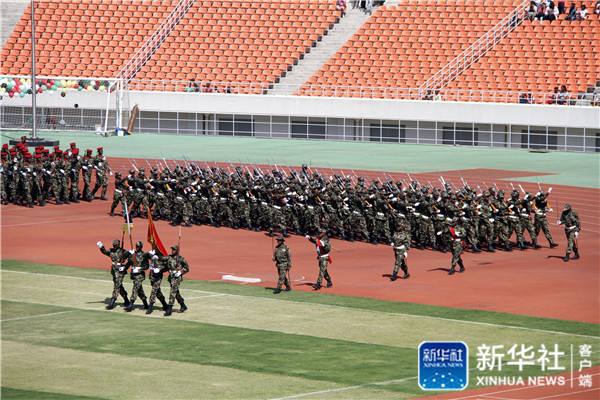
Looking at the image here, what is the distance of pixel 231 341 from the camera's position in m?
28.0

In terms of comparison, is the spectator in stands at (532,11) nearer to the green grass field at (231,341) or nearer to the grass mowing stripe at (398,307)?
the grass mowing stripe at (398,307)

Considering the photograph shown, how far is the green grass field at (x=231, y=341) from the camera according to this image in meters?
24.3

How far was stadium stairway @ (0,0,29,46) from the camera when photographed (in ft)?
260

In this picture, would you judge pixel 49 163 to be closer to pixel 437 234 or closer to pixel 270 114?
pixel 437 234

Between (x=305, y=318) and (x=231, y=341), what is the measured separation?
269 cm

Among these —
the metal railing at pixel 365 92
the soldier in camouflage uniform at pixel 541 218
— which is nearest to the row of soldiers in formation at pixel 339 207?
the soldier in camouflage uniform at pixel 541 218

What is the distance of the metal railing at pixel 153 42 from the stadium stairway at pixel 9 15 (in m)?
9.37

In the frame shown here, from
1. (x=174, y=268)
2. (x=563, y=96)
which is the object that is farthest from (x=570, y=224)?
(x=563, y=96)

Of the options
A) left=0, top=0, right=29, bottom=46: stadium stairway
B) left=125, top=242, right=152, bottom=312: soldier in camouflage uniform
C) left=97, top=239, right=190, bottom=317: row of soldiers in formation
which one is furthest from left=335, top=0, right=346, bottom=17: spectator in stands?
left=125, top=242, right=152, bottom=312: soldier in camouflage uniform

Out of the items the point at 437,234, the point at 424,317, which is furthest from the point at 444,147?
the point at 424,317

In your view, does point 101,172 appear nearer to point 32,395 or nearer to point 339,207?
point 339,207

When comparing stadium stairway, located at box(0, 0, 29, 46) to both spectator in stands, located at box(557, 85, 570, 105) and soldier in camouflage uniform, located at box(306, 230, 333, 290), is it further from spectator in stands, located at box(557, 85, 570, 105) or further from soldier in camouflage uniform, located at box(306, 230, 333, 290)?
soldier in camouflage uniform, located at box(306, 230, 333, 290)

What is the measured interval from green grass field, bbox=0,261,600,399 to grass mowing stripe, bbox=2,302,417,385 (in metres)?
0.02

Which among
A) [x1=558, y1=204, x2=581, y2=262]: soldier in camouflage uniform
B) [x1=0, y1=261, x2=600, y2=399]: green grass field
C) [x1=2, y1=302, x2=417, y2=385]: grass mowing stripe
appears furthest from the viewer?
[x1=558, y1=204, x2=581, y2=262]: soldier in camouflage uniform
